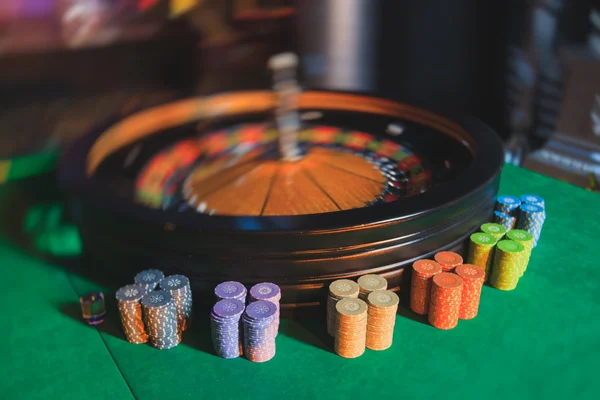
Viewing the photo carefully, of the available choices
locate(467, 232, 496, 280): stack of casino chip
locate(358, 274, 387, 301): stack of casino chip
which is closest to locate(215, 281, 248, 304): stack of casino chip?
locate(358, 274, 387, 301): stack of casino chip

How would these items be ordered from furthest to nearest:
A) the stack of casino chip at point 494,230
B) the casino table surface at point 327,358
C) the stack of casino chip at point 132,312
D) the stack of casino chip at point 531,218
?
the stack of casino chip at point 531,218, the stack of casino chip at point 494,230, the stack of casino chip at point 132,312, the casino table surface at point 327,358

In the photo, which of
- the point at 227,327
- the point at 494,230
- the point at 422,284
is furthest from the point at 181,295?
the point at 494,230

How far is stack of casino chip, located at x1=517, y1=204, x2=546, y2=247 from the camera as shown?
2398 millimetres

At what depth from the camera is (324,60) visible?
4.88 m

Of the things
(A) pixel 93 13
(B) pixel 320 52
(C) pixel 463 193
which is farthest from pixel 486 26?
(A) pixel 93 13

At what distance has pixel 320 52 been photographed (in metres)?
4.85

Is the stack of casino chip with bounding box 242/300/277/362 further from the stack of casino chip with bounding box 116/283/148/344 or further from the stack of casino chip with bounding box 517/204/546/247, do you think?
the stack of casino chip with bounding box 517/204/546/247

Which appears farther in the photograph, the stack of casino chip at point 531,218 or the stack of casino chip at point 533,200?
the stack of casino chip at point 533,200

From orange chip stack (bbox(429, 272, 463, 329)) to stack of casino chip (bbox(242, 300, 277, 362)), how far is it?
55cm

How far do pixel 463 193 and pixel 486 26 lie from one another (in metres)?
3.54

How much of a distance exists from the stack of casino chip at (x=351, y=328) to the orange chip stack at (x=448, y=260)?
391mm

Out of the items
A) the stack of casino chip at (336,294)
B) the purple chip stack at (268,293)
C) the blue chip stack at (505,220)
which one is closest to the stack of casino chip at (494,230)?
the blue chip stack at (505,220)

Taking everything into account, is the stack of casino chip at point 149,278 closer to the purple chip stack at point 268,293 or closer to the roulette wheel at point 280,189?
the roulette wheel at point 280,189

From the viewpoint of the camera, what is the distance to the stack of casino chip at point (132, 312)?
1.88m
